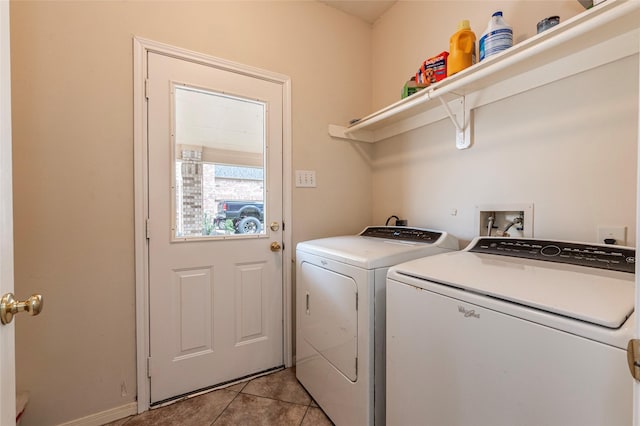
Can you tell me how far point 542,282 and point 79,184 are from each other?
6.66ft

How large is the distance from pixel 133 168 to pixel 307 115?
3.94ft

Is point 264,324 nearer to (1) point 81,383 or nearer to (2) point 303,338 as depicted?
(2) point 303,338

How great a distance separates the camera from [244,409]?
1552 millimetres

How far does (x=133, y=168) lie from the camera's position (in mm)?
1501

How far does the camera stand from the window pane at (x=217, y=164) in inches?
65.2

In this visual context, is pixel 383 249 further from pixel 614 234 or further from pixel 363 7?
pixel 363 7

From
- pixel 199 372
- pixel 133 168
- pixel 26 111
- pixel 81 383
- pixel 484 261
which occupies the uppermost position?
pixel 26 111

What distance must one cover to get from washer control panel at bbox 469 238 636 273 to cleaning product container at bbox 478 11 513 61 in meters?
0.89

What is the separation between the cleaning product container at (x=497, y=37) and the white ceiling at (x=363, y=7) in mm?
1130

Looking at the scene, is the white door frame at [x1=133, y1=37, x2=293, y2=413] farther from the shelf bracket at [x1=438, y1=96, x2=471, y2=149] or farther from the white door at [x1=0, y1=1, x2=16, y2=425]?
the shelf bracket at [x1=438, y1=96, x2=471, y2=149]

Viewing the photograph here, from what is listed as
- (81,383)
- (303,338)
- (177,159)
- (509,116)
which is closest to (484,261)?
(509,116)

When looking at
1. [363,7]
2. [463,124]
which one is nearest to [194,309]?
[463,124]

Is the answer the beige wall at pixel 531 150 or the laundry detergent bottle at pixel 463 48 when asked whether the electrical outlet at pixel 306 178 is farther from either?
the laundry detergent bottle at pixel 463 48

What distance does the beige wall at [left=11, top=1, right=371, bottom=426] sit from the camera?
1292mm
